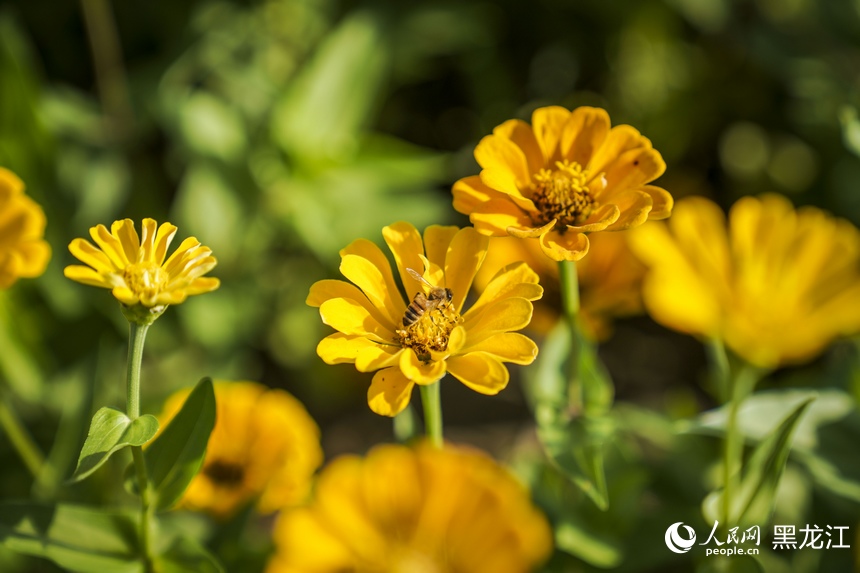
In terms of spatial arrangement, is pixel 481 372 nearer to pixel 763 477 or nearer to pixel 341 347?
pixel 341 347

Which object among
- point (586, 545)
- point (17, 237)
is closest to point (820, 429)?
point (586, 545)

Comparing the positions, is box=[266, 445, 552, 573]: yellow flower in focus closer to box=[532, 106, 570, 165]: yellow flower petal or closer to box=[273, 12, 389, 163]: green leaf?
box=[532, 106, 570, 165]: yellow flower petal

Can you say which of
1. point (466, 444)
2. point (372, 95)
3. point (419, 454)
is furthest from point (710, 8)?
point (419, 454)

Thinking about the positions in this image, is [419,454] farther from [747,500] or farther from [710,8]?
[710,8]

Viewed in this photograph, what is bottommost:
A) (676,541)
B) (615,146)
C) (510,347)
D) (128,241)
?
(676,541)

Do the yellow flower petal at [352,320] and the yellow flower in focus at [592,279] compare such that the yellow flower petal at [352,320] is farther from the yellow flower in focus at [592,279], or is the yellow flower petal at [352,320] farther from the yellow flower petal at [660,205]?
the yellow flower in focus at [592,279]

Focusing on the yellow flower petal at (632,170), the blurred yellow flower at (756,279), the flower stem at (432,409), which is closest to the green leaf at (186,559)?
the flower stem at (432,409)
